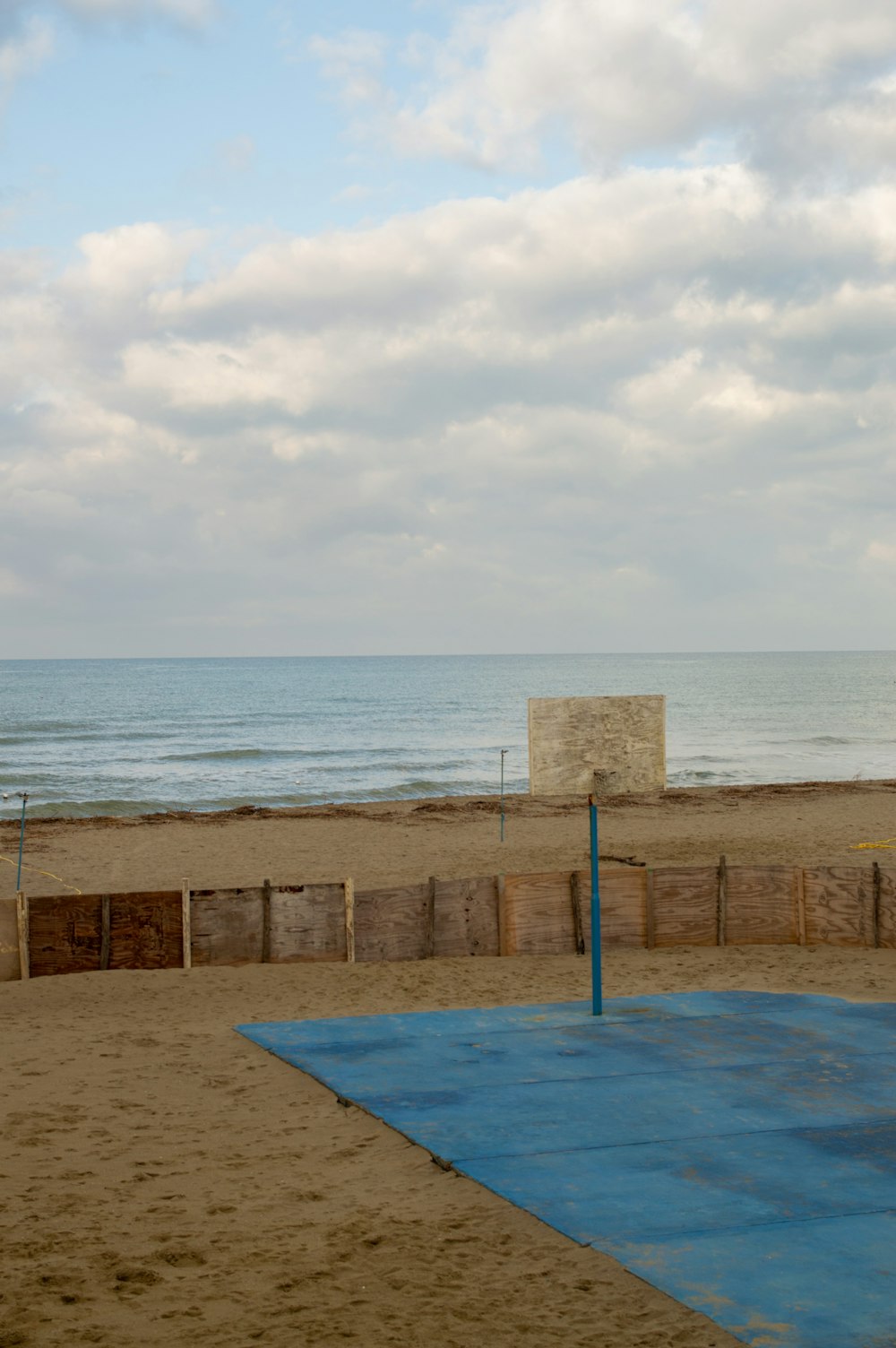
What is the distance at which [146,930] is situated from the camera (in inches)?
603

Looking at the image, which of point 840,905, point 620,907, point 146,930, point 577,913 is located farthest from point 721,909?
point 146,930

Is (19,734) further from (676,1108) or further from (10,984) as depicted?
(676,1108)

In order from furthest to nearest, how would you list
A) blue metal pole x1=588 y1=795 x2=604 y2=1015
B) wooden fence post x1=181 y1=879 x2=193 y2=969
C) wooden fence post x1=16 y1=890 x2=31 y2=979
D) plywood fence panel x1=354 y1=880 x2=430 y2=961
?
plywood fence panel x1=354 y1=880 x2=430 y2=961 → wooden fence post x1=181 y1=879 x2=193 y2=969 → wooden fence post x1=16 y1=890 x2=31 y2=979 → blue metal pole x1=588 y1=795 x2=604 y2=1015

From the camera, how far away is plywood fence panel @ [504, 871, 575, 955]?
54.5 ft

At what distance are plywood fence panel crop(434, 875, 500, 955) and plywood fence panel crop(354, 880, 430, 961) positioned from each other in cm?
21

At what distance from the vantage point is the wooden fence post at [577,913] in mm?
16719

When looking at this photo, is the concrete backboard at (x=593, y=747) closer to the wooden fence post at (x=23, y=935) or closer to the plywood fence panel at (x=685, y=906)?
the plywood fence panel at (x=685, y=906)

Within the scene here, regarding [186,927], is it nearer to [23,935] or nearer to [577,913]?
[23,935]

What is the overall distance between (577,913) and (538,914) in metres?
0.55

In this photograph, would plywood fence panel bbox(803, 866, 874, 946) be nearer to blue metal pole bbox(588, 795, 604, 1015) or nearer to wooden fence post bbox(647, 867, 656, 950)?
wooden fence post bbox(647, 867, 656, 950)

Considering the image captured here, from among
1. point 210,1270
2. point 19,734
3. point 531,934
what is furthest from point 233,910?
point 19,734

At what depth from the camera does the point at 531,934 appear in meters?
16.7

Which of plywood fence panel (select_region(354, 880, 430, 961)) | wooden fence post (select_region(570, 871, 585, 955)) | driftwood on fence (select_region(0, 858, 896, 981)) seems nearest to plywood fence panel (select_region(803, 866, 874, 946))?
driftwood on fence (select_region(0, 858, 896, 981))

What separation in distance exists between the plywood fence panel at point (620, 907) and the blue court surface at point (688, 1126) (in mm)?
2777
